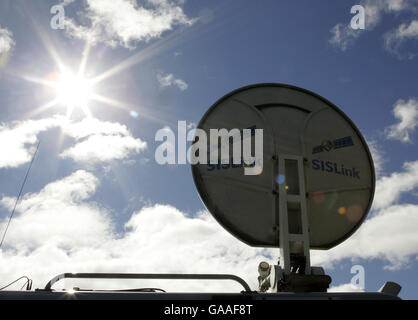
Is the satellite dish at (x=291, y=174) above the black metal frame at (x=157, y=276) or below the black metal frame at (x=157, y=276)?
above

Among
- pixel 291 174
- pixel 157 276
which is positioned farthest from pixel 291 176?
pixel 157 276

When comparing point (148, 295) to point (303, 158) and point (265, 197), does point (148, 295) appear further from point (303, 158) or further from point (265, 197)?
point (303, 158)

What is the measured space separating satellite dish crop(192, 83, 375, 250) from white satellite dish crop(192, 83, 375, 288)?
2cm

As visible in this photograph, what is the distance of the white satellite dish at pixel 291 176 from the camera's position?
5.94 meters

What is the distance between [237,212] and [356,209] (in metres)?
2.21

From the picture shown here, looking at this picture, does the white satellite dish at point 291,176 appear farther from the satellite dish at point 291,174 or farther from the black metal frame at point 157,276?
the black metal frame at point 157,276

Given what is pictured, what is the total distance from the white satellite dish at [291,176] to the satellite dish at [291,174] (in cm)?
2

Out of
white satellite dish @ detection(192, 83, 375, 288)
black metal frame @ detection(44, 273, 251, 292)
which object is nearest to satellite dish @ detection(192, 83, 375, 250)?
white satellite dish @ detection(192, 83, 375, 288)

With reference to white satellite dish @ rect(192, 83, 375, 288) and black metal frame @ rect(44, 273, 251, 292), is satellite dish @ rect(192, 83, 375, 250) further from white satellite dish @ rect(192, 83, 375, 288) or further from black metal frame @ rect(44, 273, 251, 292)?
black metal frame @ rect(44, 273, 251, 292)

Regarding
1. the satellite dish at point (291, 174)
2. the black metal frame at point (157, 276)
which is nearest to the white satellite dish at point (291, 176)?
the satellite dish at point (291, 174)

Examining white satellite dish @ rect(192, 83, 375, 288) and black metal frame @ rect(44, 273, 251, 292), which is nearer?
black metal frame @ rect(44, 273, 251, 292)

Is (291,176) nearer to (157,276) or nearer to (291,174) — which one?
(291,174)

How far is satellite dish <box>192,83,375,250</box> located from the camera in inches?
235
